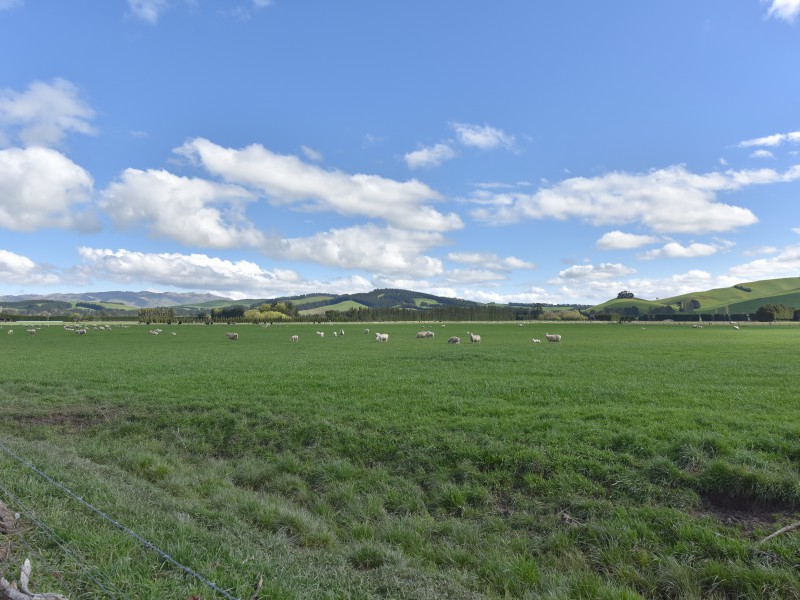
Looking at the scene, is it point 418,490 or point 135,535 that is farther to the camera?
point 418,490

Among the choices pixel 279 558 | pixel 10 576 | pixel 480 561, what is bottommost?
pixel 480 561

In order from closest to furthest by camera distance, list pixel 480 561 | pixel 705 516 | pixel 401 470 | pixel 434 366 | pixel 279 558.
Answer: pixel 279 558, pixel 480 561, pixel 705 516, pixel 401 470, pixel 434 366

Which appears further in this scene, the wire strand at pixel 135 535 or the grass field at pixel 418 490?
the grass field at pixel 418 490

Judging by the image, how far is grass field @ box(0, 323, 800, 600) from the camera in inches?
225

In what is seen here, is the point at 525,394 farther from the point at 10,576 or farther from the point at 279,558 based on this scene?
the point at 10,576

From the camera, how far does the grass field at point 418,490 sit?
572cm

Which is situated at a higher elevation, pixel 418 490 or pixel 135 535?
pixel 135 535

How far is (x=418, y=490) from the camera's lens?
907 centimetres

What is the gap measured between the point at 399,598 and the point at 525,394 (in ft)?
39.1

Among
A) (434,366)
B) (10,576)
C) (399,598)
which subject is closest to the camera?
(10,576)

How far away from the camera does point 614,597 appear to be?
5.52m

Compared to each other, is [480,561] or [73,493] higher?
[73,493]

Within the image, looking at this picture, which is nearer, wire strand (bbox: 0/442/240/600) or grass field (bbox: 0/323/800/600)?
wire strand (bbox: 0/442/240/600)

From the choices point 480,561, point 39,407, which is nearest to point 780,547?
point 480,561
